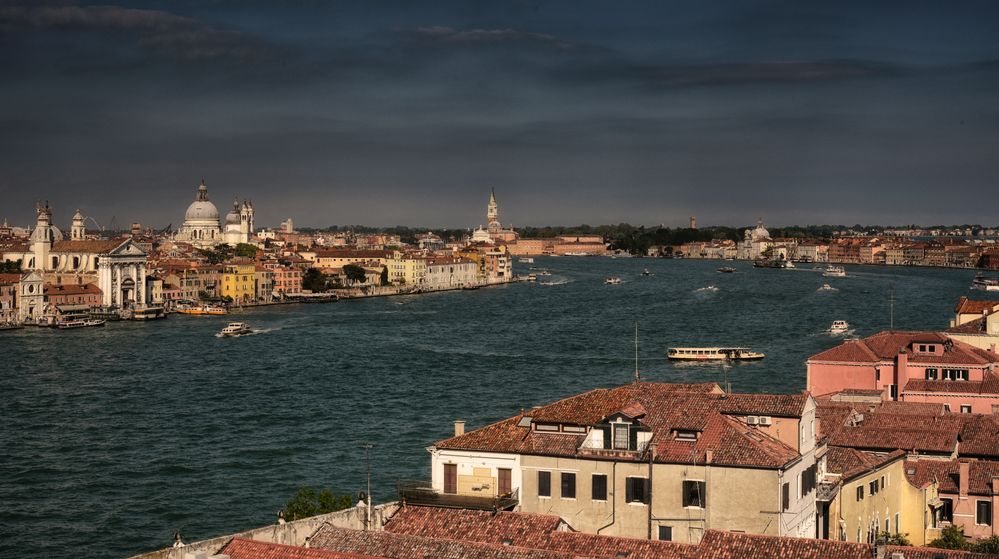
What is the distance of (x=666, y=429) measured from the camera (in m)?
8.42

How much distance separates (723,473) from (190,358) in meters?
27.4

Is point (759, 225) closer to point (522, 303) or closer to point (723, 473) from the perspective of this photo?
point (522, 303)

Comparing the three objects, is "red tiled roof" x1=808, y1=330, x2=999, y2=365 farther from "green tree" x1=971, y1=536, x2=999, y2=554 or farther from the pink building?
"green tree" x1=971, y1=536, x2=999, y2=554

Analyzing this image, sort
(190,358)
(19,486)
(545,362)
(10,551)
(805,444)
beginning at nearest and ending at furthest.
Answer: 1. (805,444)
2. (10,551)
3. (19,486)
4. (545,362)
5. (190,358)

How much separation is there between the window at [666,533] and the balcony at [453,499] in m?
1.02

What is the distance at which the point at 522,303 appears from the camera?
194ft

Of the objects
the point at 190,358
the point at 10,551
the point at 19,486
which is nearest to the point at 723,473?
the point at 10,551

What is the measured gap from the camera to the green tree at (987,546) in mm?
8551

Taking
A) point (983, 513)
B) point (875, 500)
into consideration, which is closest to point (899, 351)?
point (983, 513)

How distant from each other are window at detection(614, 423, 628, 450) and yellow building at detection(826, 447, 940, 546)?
159 cm

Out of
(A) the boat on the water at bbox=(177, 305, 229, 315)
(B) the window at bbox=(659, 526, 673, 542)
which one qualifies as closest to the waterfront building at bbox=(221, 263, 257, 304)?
(A) the boat on the water at bbox=(177, 305, 229, 315)

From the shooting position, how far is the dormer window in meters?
8.30

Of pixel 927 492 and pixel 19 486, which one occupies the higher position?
pixel 927 492

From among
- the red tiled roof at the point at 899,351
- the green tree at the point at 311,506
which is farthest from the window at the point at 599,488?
the red tiled roof at the point at 899,351
